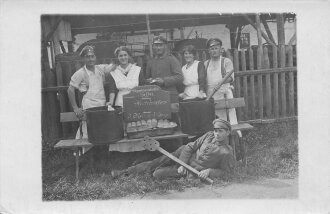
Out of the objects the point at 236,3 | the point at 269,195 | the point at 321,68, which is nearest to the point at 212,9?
the point at 236,3

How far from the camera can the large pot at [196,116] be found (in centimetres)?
409

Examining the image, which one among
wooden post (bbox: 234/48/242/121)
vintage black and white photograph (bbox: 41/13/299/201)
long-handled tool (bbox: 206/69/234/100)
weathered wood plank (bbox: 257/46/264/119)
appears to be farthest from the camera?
weathered wood plank (bbox: 257/46/264/119)

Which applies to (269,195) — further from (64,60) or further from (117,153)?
(64,60)

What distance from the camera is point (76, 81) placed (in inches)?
166

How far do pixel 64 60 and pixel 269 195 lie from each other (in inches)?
107

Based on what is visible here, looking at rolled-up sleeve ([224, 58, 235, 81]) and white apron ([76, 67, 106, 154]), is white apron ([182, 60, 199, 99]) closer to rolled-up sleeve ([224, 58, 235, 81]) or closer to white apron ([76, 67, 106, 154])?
rolled-up sleeve ([224, 58, 235, 81])

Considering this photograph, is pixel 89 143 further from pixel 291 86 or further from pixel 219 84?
pixel 291 86

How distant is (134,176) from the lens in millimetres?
4184

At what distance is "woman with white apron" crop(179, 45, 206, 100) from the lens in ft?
13.9

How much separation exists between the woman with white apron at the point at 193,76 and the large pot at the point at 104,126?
2.58 ft

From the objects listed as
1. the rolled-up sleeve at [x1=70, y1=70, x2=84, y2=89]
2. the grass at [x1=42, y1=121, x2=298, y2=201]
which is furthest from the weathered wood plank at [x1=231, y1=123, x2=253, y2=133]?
the rolled-up sleeve at [x1=70, y1=70, x2=84, y2=89]

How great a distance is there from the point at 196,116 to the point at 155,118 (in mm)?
449

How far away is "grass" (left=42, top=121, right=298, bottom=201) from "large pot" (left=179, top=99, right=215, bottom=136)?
1.62 feet

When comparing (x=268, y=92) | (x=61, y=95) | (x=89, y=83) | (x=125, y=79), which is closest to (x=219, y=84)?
(x=268, y=92)
